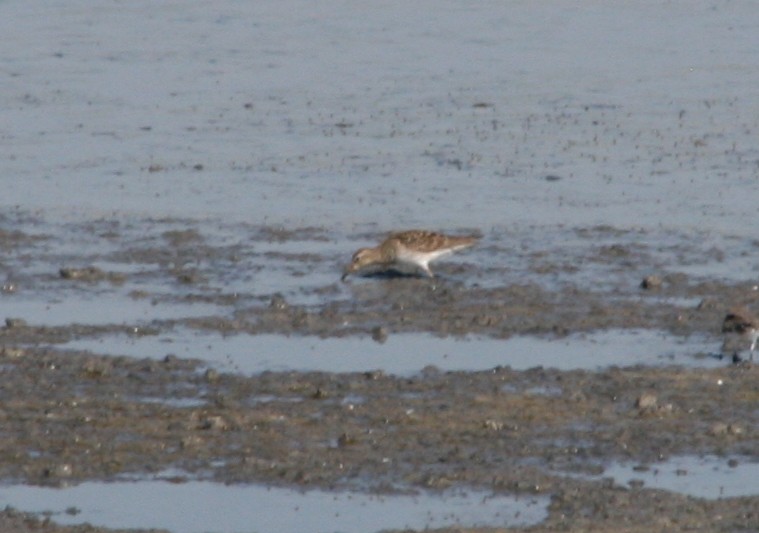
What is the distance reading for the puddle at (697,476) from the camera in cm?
983

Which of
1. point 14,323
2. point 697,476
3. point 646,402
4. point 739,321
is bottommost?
point 697,476

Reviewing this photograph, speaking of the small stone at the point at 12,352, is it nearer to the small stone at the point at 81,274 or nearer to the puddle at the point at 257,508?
the small stone at the point at 81,274

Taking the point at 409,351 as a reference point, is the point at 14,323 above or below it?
above

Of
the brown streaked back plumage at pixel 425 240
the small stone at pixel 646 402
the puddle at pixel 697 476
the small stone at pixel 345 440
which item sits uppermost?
the brown streaked back plumage at pixel 425 240

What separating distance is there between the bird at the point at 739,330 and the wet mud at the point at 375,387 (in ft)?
1.21

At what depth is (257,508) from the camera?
9656 millimetres

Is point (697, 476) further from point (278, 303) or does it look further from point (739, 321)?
point (278, 303)

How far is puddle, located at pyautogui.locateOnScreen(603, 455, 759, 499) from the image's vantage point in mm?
9828

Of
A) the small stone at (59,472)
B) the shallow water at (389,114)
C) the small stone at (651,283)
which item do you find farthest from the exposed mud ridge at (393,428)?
the shallow water at (389,114)

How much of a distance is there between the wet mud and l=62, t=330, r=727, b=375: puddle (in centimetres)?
14

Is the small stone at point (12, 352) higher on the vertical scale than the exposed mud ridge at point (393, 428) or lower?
higher

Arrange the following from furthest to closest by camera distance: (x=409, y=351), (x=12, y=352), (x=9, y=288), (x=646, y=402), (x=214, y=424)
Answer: (x=9, y=288) → (x=409, y=351) → (x=12, y=352) → (x=646, y=402) → (x=214, y=424)

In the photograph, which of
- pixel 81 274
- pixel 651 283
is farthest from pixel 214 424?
pixel 651 283

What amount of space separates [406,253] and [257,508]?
5.18 m
